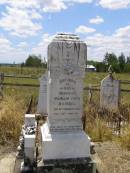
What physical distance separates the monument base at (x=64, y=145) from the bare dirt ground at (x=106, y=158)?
0.58 meters

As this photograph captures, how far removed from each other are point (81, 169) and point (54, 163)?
454 millimetres

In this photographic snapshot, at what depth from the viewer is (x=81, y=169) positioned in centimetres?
668

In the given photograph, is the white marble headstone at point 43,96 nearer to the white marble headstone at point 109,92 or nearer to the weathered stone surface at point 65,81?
the white marble headstone at point 109,92

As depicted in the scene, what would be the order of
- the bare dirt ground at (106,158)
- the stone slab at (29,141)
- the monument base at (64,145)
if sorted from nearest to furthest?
the monument base at (64,145)
the stone slab at (29,141)
the bare dirt ground at (106,158)

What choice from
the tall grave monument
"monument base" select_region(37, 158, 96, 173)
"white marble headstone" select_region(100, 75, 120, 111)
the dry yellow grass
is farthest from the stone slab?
"white marble headstone" select_region(100, 75, 120, 111)

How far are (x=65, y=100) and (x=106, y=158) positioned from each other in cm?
162

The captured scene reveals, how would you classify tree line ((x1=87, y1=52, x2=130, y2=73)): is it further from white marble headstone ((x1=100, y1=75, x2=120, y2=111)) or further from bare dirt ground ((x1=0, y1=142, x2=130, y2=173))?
bare dirt ground ((x1=0, y1=142, x2=130, y2=173))

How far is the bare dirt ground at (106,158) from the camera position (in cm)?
729

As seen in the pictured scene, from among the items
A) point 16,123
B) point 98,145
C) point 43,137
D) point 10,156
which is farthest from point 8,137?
point 43,137

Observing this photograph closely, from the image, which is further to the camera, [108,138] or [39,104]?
[39,104]

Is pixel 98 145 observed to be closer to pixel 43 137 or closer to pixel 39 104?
pixel 43 137

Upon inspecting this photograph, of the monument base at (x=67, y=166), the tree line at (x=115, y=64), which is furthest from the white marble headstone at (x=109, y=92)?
the tree line at (x=115, y=64)

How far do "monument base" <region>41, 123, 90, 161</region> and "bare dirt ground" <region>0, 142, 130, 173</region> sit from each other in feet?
1.91

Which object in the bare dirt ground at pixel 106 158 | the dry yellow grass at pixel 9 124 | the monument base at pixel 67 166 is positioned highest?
the dry yellow grass at pixel 9 124
